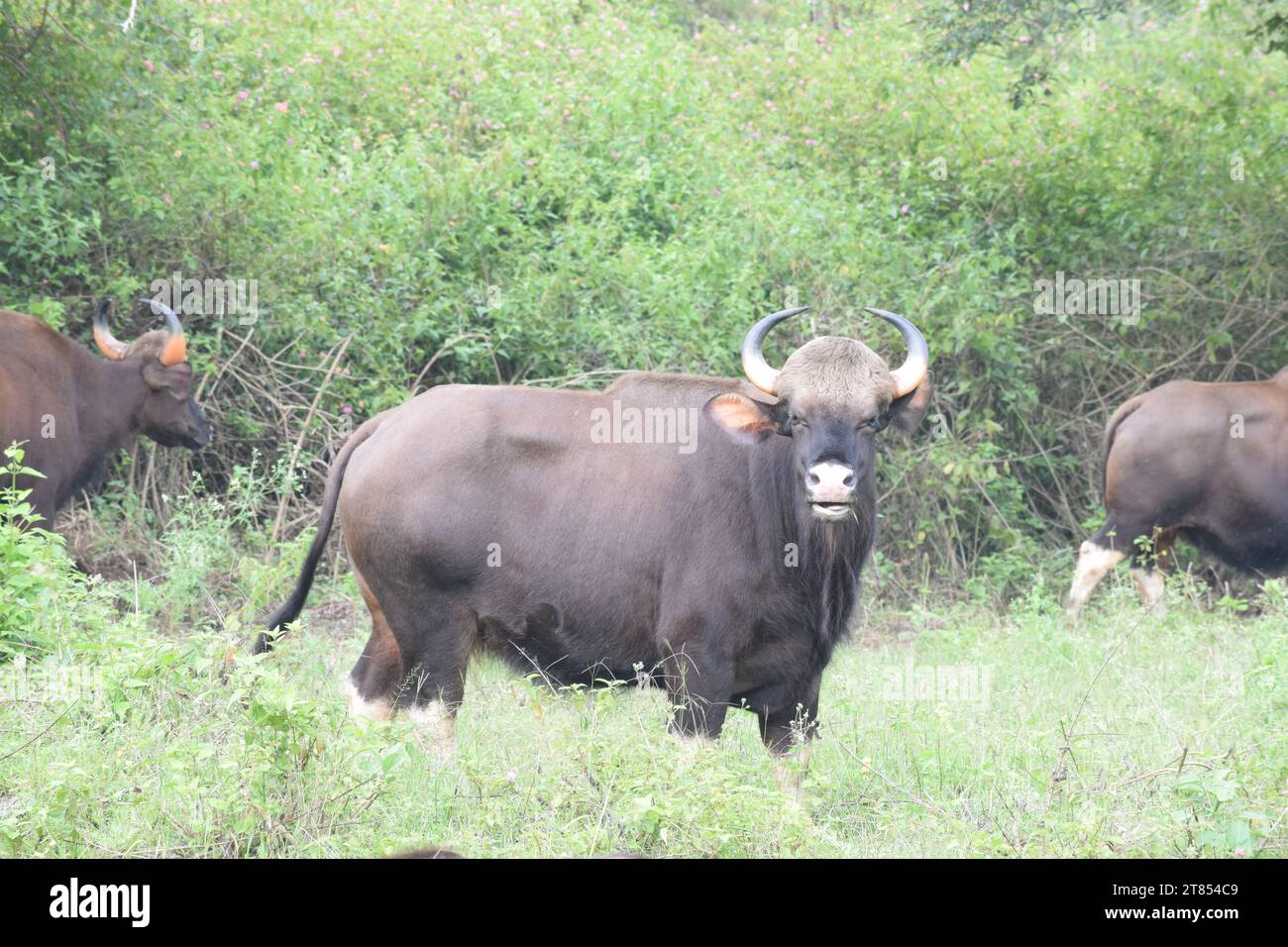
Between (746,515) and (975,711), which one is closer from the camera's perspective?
(746,515)

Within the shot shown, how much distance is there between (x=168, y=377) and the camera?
8.79m

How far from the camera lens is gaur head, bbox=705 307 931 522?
510 centimetres

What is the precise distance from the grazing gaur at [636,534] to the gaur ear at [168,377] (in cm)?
331

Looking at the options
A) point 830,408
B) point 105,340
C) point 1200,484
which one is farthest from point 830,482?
point 105,340

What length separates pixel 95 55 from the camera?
907 centimetres

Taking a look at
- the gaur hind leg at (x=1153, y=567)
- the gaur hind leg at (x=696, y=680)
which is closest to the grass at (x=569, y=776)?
the gaur hind leg at (x=696, y=680)

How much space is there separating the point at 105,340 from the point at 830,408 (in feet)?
17.8

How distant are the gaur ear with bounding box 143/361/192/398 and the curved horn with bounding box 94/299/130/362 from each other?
24 centimetres

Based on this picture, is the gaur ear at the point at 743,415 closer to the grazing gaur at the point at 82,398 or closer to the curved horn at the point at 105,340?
the grazing gaur at the point at 82,398

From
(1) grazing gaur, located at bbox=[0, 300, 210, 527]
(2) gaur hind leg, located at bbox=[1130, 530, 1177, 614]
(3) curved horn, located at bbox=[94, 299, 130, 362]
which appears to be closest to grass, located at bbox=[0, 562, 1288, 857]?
(1) grazing gaur, located at bbox=[0, 300, 210, 527]

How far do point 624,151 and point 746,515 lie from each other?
6109 millimetres

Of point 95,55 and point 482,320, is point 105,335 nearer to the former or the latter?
point 95,55

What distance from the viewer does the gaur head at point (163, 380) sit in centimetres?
877

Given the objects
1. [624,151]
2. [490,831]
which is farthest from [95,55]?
[490,831]
